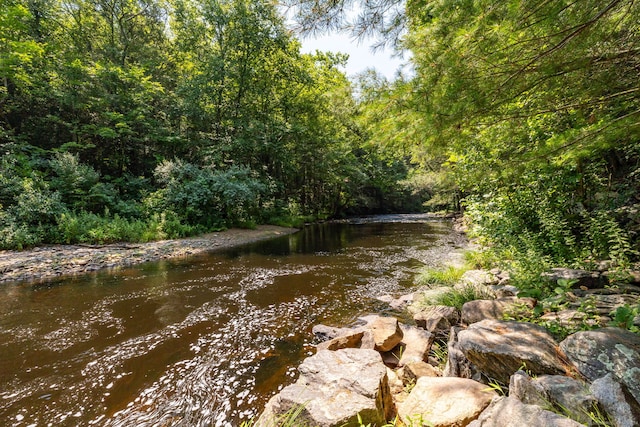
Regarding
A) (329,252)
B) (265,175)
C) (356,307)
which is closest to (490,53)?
(356,307)

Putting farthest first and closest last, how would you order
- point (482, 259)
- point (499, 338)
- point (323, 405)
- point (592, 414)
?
point (482, 259) < point (499, 338) < point (323, 405) < point (592, 414)

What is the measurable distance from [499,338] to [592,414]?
2.84 ft

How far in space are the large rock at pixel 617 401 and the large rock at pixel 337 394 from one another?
1.42 m

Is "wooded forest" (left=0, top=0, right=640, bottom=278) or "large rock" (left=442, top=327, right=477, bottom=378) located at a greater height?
"wooded forest" (left=0, top=0, right=640, bottom=278)

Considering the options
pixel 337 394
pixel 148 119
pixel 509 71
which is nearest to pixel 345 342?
pixel 337 394

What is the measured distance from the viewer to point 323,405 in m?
2.21

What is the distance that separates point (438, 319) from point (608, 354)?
211 cm

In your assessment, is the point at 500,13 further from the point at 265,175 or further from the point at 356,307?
the point at 265,175

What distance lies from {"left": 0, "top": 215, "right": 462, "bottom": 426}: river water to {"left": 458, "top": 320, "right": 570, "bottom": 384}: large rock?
79.2 inches

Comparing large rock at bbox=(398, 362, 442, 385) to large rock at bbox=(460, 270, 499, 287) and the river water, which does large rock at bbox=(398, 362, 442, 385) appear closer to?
the river water

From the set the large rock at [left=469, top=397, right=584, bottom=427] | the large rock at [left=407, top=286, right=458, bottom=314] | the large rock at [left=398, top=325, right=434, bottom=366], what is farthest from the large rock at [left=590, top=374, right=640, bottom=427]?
the large rock at [left=407, top=286, right=458, bottom=314]

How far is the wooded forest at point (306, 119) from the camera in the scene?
103 inches

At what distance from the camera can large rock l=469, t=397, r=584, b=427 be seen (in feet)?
4.86

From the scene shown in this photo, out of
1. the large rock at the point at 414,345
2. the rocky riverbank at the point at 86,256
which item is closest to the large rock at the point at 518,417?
the large rock at the point at 414,345
